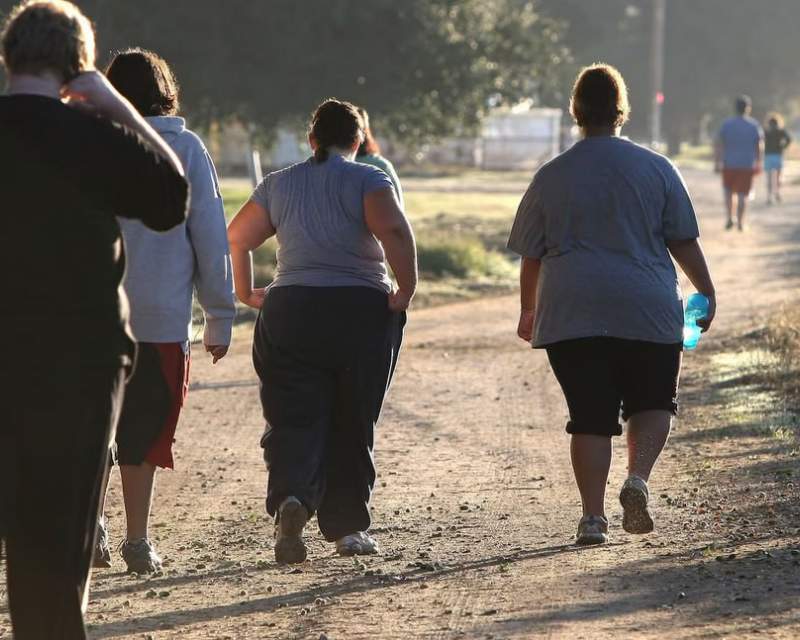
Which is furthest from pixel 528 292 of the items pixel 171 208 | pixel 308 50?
pixel 308 50

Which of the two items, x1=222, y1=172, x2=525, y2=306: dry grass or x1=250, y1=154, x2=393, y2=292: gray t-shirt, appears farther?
x1=222, y1=172, x2=525, y2=306: dry grass

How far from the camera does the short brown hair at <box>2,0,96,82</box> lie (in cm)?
400

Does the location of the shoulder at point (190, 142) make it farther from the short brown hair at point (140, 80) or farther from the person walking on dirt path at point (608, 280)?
the person walking on dirt path at point (608, 280)

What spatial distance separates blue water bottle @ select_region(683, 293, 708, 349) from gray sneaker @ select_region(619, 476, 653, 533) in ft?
2.21

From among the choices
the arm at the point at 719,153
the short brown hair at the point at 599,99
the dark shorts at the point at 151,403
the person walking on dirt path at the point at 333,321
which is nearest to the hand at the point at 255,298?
the person walking on dirt path at the point at 333,321

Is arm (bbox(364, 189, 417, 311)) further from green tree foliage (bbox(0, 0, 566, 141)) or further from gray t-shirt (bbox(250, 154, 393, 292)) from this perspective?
green tree foliage (bbox(0, 0, 566, 141))

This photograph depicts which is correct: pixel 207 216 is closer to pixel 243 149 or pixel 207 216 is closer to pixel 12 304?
pixel 12 304

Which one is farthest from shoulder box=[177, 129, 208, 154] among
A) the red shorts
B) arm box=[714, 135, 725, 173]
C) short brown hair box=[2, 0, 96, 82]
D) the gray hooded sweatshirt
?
the red shorts

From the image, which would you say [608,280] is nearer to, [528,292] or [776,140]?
[528,292]

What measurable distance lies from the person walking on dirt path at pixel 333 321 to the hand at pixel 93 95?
2307 millimetres

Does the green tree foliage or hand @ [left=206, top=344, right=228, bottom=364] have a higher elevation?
the green tree foliage

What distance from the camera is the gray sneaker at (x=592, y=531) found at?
6449mm

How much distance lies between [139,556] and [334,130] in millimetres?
1677

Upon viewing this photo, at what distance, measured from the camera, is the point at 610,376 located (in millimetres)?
6500
